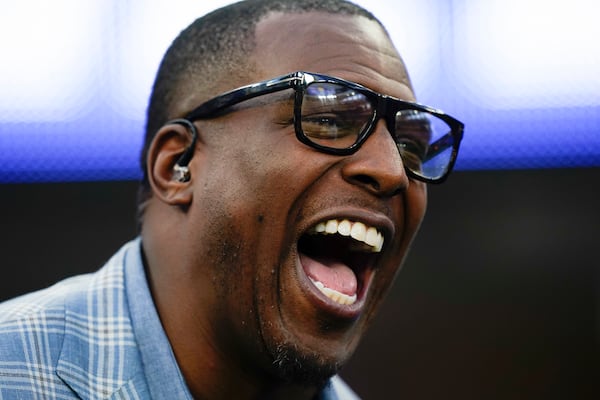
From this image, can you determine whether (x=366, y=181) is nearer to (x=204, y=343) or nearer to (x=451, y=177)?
(x=204, y=343)

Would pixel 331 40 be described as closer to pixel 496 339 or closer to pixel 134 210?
pixel 134 210

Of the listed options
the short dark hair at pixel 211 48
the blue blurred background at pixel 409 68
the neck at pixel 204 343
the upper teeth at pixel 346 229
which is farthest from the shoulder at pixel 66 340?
the blue blurred background at pixel 409 68

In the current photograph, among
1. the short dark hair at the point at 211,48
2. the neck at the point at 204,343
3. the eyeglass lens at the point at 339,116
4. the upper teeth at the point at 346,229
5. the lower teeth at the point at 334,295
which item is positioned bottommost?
the neck at the point at 204,343

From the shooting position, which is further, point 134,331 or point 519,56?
point 519,56

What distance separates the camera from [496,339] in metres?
2.83

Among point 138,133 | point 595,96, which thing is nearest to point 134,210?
point 138,133

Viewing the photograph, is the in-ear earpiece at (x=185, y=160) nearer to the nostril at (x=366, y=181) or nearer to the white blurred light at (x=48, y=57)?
the nostril at (x=366, y=181)

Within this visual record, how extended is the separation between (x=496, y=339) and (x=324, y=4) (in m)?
1.56

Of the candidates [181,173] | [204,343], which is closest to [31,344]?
[204,343]

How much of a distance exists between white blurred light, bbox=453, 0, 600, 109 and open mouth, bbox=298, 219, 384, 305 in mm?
1032

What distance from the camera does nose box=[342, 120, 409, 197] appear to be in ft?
5.36

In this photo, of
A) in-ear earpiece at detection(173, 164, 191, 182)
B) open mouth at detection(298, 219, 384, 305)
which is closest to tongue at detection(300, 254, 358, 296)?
open mouth at detection(298, 219, 384, 305)

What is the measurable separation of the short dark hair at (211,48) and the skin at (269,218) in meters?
0.04

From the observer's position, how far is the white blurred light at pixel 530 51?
2.59m
